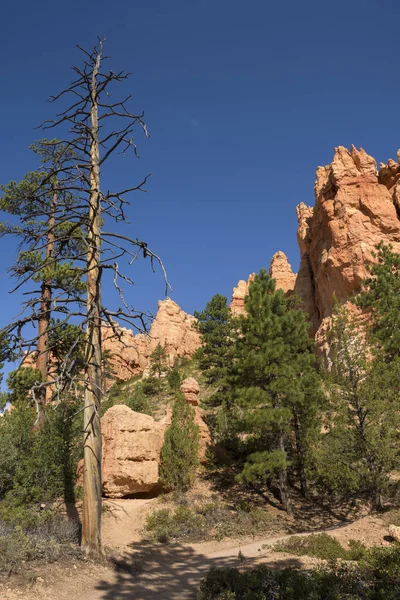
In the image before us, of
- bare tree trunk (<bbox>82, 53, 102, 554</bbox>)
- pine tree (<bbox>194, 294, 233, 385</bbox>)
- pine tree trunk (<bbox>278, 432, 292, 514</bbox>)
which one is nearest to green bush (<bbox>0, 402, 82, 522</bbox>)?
bare tree trunk (<bbox>82, 53, 102, 554</bbox>)

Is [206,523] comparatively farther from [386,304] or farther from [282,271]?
[282,271]

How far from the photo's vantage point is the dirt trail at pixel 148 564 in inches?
238

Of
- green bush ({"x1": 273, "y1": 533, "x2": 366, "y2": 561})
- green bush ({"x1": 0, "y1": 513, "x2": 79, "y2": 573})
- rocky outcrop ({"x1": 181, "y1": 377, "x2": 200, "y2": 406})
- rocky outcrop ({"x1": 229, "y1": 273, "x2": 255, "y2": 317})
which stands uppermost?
rocky outcrop ({"x1": 229, "y1": 273, "x2": 255, "y2": 317})

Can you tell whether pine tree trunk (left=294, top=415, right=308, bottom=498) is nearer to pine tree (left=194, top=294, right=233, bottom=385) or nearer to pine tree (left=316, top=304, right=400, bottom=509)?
pine tree (left=316, top=304, right=400, bottom=509)

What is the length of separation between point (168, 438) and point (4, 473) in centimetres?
641

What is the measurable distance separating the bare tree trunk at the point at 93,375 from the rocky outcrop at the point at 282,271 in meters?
57.6

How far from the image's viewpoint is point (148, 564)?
9.07 metres

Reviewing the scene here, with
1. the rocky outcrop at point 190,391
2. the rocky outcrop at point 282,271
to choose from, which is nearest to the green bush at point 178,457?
the rocky outcrop at point 190,391

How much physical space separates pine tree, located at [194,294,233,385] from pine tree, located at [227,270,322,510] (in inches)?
390

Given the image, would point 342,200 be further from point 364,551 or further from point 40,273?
point 364,551

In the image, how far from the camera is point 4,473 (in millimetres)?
11758

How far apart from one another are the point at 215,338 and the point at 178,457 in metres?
14.4

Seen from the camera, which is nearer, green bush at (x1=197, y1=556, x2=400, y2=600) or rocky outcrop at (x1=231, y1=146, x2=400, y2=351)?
green bush at (x1=197, y1=556, x2=400, y2=600)

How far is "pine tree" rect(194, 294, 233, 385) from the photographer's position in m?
28.4
